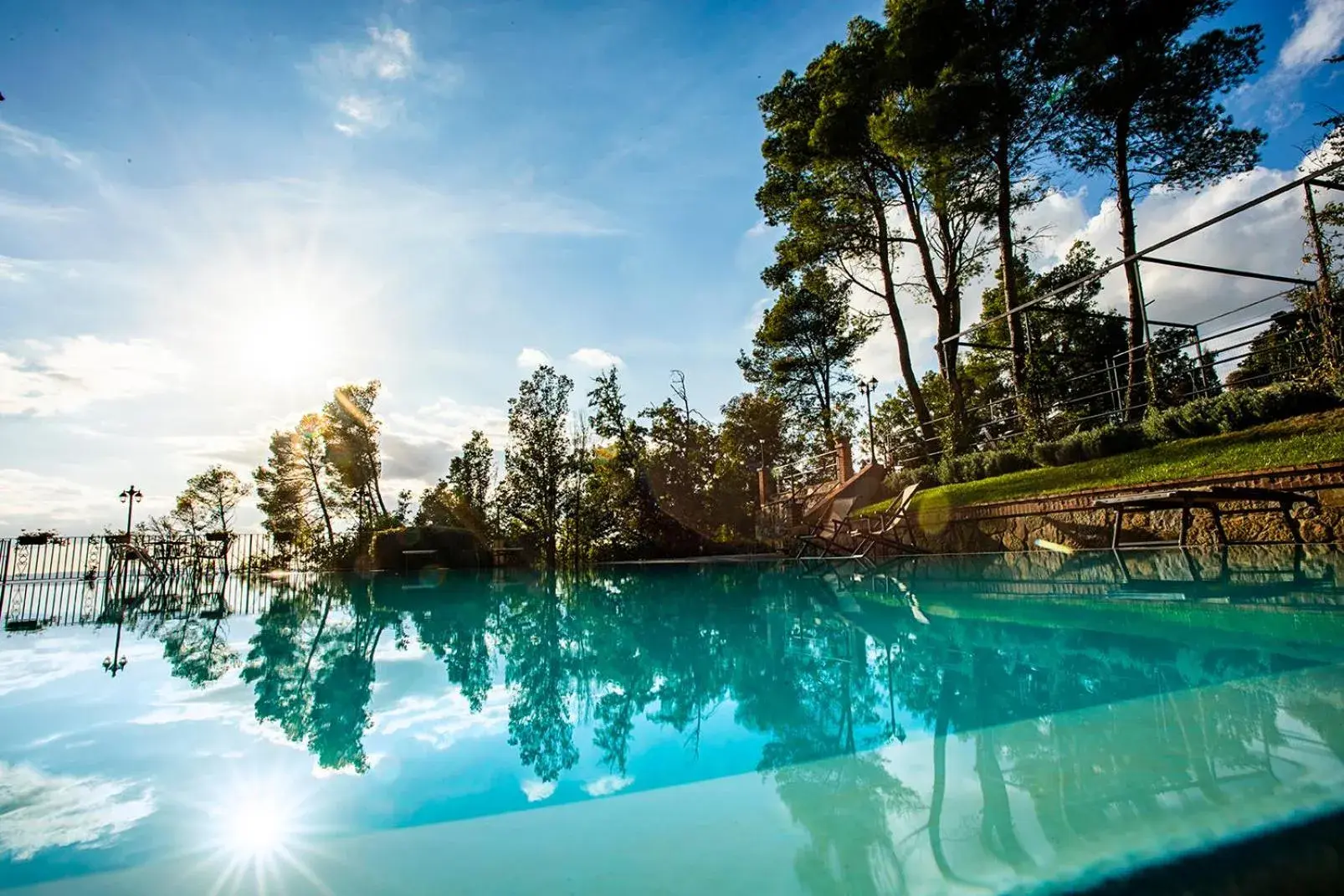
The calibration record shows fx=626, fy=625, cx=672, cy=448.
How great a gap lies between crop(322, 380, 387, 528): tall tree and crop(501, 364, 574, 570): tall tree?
5.87 metres

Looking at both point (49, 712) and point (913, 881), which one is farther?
point (49, 712)

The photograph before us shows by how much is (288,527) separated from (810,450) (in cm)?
2284

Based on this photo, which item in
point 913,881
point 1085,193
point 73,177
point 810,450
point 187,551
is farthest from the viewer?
point 810,450

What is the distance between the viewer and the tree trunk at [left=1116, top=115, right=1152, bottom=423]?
37.6 ft

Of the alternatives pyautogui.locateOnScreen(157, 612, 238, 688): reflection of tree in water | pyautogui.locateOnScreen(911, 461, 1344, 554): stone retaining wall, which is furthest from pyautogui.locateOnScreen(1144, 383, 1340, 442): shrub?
pyautogui.locateOnScreen(157, 612, 238, 688): reflection of tree in water

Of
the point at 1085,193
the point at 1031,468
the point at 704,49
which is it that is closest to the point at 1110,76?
the point at 1085,193

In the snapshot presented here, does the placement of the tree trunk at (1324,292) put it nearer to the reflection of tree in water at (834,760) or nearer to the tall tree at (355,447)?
the reflection of tree in water at (834,760)

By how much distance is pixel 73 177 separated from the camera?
24.4 ft

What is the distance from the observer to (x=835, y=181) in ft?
55.8

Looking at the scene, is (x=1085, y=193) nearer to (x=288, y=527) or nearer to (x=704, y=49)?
(x=704, y=49)

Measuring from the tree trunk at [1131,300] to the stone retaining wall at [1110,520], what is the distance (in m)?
2.90

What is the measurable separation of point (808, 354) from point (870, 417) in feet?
21.8

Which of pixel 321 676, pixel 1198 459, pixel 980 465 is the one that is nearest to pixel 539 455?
pixel 980 465

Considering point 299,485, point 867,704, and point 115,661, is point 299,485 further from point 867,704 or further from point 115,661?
point 867,704
